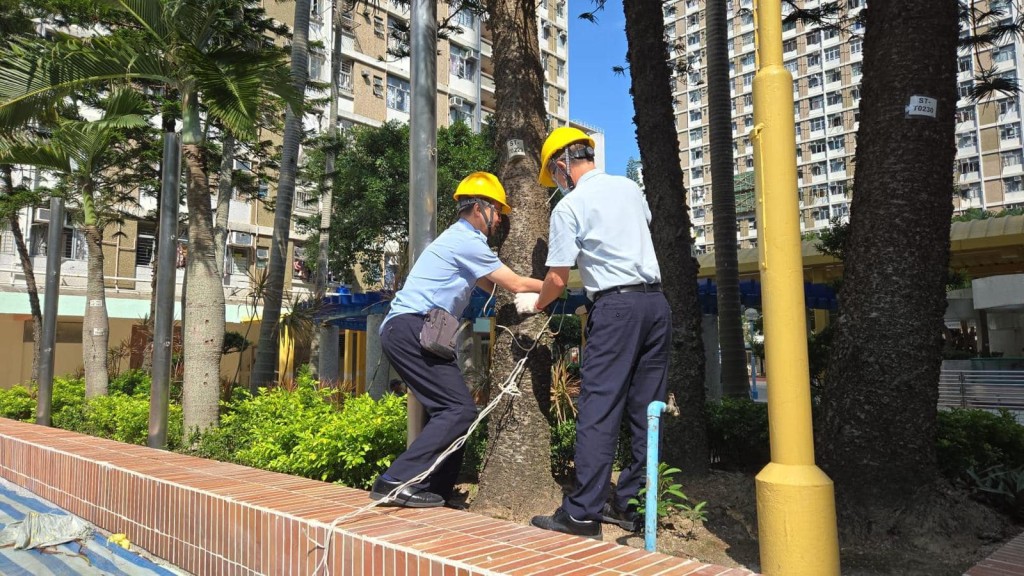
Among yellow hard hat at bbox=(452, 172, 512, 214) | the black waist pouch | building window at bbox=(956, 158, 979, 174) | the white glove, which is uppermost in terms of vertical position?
building window at bbox=(956, 158, 979, 174)

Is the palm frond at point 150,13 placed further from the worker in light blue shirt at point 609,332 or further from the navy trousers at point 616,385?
the navy trousers at point 616,385

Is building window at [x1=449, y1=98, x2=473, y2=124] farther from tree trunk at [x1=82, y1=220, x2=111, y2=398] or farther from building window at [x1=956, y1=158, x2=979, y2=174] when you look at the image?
building window at [x1=956, y1=158, x2=979, y2=174]

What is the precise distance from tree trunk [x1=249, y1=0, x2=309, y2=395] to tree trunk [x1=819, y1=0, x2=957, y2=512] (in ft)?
24.2

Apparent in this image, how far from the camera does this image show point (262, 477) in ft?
12.7

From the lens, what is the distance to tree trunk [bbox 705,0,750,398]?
9.12 m

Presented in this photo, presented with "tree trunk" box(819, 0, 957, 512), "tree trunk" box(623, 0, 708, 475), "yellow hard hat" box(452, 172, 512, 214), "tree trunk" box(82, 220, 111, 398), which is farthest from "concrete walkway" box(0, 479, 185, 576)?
"tree trunk" box(82, 220, 111, 398)

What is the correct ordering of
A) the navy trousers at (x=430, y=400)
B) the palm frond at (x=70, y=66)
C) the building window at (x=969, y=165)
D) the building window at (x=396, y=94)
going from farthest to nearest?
1. the building window at (x=969, y=165)
2. the building window at (x=396, y=94)
3. the palm frond at (x=70, y=66)
4. the navy trousers at (x=430, y=400)

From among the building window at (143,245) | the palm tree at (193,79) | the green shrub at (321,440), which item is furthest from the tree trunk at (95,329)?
the building window at (143,245)

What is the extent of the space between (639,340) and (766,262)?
105 cm

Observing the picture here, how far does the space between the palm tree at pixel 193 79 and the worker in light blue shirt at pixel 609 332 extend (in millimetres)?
4895

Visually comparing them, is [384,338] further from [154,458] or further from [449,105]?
[449,105]

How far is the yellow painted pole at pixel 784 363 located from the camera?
6.96 feet

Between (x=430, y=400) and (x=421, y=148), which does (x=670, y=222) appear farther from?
(x=430, y=400)

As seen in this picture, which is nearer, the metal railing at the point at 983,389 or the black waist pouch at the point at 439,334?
the black waist pouch at the point at 439,334
